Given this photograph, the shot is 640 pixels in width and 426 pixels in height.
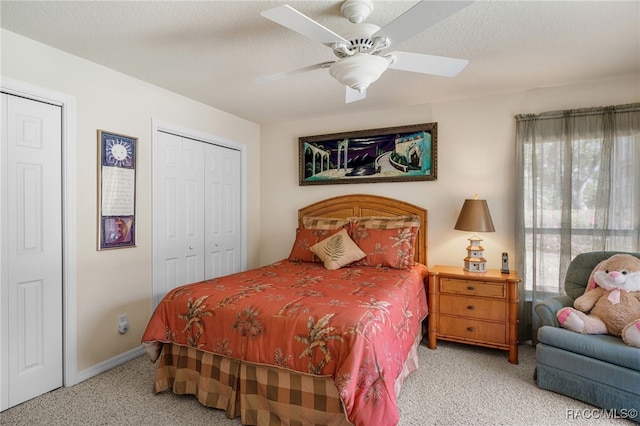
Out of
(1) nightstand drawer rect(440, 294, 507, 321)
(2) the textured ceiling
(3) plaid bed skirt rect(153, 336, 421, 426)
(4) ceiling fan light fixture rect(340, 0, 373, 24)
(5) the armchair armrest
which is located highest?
(2) the textured ceiling

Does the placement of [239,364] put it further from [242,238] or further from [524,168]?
[524,168]

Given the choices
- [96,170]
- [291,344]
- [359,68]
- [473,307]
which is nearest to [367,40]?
[359,68]

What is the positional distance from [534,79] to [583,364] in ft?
7.52

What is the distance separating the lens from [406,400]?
2.24m

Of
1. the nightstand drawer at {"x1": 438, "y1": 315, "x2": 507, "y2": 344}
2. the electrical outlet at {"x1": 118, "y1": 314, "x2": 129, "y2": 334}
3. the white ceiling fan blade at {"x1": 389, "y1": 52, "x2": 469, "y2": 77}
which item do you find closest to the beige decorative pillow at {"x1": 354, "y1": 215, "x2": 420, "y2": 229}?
the nightstand drawer at {"x1": 438, "y1": 315, "x2": 507, "y2": 344}

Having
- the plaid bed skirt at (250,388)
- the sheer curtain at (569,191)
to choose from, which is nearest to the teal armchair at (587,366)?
the sheer curtain at (569,191)

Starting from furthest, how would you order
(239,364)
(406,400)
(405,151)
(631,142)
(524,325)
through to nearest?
1. (405,151)
2. (524,325)
3. (631,142)
4. (406,400)
5. (239,364)

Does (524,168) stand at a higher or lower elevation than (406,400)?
higher

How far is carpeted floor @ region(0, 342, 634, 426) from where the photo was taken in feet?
6.65

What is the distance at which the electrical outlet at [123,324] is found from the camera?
2820 millimetres

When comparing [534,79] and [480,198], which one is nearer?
[534,79]

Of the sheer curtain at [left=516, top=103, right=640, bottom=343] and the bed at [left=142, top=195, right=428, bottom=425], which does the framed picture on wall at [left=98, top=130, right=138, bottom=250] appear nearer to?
the bed at [left=142, top=195, right=428, bottom=425]

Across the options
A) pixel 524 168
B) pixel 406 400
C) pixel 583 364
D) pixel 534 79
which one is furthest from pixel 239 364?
pixel 534 79

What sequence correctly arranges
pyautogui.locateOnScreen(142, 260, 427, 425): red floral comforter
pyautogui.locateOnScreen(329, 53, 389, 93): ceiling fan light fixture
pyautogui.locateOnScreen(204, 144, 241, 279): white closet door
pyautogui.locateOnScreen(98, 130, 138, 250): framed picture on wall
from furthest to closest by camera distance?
pyautogui.locateOnScreen(204, 144, 241, 279): white closet door < pyautogui.locateOnScreen(98, 130, 138, 250): framed picture on wall < pyautogui.locateOnScreen(329, 53, 389, 93): ceiling fan light fixture < pyautogui.locateOnScreen(142, 260, 427, 425): red floral comforter
